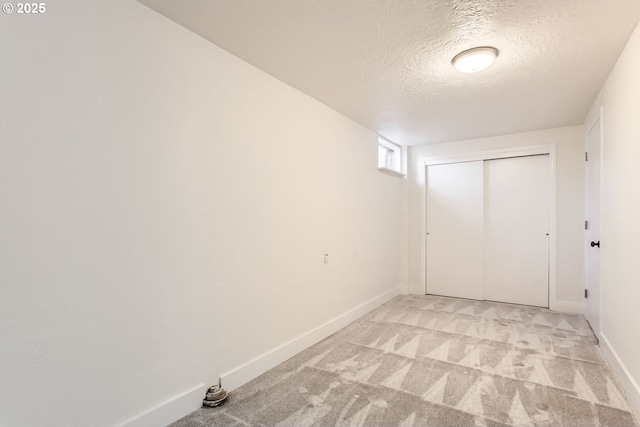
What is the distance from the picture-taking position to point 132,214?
1.67 m

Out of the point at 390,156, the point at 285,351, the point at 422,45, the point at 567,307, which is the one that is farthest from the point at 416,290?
the point at 422,45

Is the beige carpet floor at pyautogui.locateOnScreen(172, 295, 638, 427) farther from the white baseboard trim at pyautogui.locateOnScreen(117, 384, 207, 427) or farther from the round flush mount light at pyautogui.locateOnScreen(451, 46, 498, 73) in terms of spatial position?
the round flush mount light at pyautogui.locateOnScreen(451, 46, 498, 73)

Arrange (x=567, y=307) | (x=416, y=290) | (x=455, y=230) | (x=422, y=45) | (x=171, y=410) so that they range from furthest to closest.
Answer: (x=416, y=290)
(x=455, y=230)
(x=567, y=307)
(x=422, y=45)
(x=171, y=410)

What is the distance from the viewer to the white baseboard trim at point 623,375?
1.89 m

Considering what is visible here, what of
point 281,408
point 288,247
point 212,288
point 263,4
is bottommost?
point 281,408

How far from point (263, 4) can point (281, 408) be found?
91.6 inches

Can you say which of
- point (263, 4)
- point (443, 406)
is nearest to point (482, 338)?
point (443, 406)

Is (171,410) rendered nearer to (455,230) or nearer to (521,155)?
(455,230)

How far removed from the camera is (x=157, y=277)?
1780mm

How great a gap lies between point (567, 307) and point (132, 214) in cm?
480

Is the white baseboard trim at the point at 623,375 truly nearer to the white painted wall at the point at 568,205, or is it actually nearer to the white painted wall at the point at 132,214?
the white painted wall at the point at 568,205

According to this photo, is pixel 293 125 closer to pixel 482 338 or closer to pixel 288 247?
pixel 288 247

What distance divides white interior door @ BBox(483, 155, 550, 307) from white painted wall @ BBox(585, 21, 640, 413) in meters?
1.43

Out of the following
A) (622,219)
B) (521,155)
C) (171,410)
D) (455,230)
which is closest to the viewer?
(171,410)
